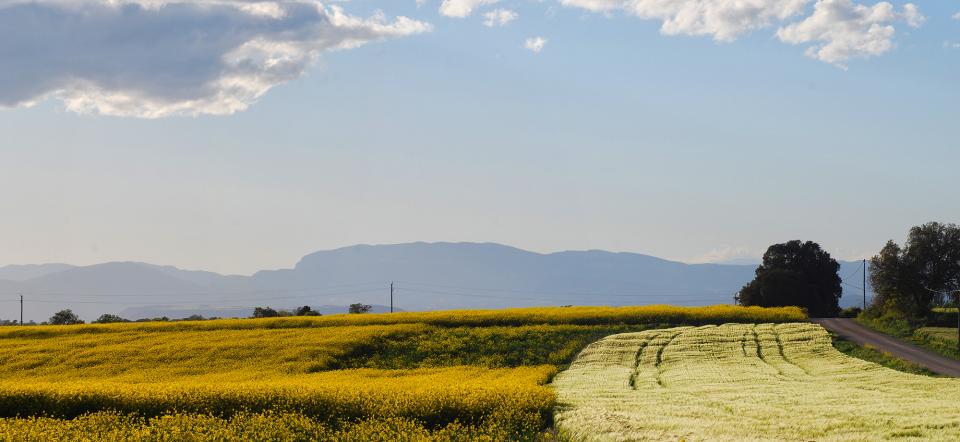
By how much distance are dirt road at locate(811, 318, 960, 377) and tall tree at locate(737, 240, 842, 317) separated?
23.6m

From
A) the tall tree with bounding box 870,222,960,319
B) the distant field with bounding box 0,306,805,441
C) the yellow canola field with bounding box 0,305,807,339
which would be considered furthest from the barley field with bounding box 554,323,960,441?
the tall tree with bounding box 870,222,960,319

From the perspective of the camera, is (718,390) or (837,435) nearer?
(837,435)

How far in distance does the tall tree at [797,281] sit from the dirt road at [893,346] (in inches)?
929

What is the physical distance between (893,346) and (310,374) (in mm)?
35056

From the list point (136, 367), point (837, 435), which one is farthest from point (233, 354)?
point (837, 435)

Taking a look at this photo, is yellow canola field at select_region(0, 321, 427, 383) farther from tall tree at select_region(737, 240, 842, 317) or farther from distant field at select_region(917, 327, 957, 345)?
tall tree at select_region(737, 240, 842, 317)

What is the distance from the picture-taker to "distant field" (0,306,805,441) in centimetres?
2789

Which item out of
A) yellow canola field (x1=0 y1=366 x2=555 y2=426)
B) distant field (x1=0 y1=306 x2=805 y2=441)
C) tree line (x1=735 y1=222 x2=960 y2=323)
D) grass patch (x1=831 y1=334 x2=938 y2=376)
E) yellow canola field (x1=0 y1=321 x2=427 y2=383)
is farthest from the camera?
tree line (x1=735 y1=222 x2=960 y2=323)

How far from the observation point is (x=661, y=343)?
57469mm

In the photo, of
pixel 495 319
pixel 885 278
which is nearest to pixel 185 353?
pixel 495 319

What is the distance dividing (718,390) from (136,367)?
3393 centimetres

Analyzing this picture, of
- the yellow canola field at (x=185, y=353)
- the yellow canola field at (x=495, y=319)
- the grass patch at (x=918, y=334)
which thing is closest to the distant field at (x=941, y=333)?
the grass patch at (x=918, y=334)

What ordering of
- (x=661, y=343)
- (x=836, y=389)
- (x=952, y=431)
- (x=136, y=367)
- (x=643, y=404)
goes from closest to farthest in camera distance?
(x=952, y=431) → (x=643, y=404) → (x=836, y=389) → (x=136, y=367) → (x=661, y=343)

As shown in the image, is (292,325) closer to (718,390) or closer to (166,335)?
(166,335)
